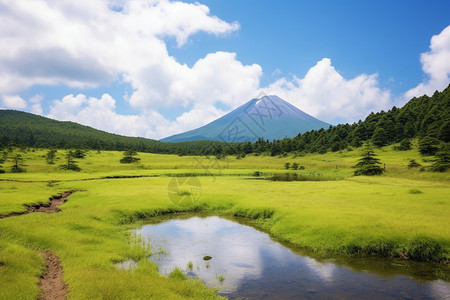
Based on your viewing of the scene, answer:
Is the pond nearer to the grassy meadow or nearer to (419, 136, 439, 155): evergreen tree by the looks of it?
the grassy meadow

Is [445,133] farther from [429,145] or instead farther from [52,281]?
[52,281]

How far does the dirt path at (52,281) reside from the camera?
504 inches

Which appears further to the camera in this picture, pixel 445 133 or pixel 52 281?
pixel 445 133

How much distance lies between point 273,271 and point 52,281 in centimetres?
1306

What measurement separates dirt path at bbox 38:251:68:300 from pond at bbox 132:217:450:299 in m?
4.38

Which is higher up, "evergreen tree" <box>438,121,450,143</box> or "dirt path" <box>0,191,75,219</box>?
"evergreen tree" <box>438,121,450,143</box>

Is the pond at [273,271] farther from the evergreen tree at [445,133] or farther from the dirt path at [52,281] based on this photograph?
the evergreen tree at [445,133]

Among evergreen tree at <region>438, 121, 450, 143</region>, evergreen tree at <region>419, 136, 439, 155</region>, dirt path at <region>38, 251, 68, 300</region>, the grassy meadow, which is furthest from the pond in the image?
evergreen tree at <region>438, 121, 450, 143</region>

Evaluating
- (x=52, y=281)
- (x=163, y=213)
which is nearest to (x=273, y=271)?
(x=52, y=281)

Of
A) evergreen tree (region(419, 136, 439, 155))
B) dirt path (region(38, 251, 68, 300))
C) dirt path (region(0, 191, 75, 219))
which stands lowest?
dirt path (region(0, 191, 75, 219))

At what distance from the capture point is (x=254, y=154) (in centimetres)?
19075

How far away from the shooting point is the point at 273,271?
19156 mm

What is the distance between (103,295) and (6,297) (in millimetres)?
3595

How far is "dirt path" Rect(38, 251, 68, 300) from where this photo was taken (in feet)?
42.0
